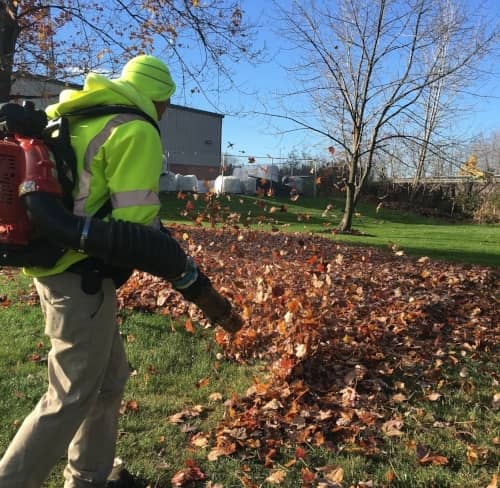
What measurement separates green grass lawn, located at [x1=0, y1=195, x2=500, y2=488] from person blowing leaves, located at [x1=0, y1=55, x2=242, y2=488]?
2.76 feet

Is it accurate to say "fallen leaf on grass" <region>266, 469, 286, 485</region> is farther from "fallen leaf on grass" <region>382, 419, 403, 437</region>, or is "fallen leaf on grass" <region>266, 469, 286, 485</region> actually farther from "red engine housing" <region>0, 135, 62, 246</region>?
"red engine housing" <region>0, 135, 62, 246</region>

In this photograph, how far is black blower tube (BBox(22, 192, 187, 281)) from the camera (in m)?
1.84

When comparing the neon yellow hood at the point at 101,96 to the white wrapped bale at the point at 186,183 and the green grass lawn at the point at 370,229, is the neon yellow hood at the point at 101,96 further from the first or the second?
the white wrapped bale at the point at 186,183

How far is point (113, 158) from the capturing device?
203 centimetres

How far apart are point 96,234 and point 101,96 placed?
610 millimetres

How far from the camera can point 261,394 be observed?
381 cm

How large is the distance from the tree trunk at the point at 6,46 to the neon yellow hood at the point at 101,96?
7.59 metres

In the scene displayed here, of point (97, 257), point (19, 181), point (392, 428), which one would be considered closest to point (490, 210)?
point (392, 428)

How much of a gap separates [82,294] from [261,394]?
2.01 m

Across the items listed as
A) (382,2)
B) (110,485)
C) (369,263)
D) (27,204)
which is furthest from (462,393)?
(382,2)

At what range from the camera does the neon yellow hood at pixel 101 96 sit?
2121 millimetres

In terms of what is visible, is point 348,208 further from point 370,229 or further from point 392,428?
point 392,428

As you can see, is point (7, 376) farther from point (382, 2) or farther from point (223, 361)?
point (382, 2)

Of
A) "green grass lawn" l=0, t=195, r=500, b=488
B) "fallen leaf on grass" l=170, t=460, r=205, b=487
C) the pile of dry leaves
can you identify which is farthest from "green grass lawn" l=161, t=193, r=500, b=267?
"fallen leaf on grass" l=170, t=460, r=205, b=487
